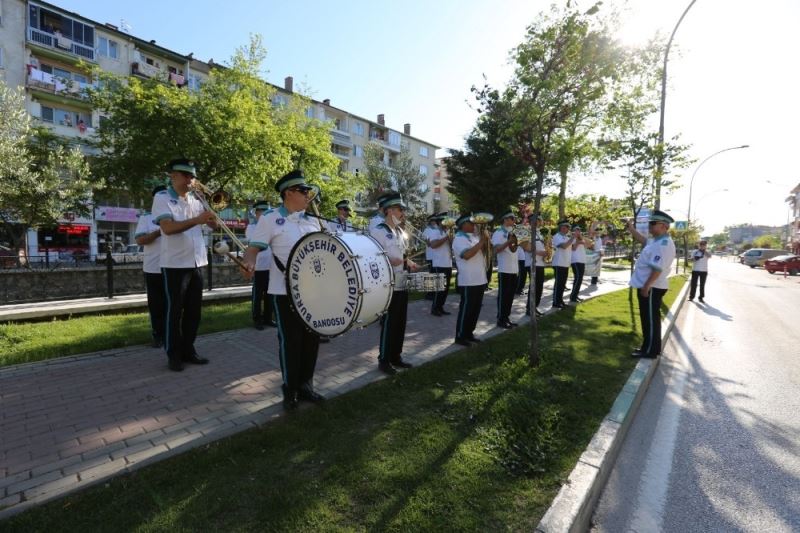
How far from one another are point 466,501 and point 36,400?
12.8 ft

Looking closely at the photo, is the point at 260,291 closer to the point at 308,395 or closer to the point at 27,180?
the point at 308,395

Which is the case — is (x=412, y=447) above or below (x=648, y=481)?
above

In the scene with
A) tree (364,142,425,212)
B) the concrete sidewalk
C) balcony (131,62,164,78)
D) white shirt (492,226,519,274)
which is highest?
balcony (131,62,164,78)

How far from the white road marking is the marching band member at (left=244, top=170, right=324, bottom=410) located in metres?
2.79

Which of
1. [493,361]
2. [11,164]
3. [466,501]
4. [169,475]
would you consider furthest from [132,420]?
[11,164]

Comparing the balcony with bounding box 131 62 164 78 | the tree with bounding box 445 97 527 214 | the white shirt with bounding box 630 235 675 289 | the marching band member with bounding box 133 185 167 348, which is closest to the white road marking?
the white shirt with bounding box 630 235 675 289

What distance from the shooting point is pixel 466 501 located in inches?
105

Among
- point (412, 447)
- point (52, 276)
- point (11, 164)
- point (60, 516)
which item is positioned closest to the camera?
point (60, 516)

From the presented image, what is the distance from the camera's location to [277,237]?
12.6ft

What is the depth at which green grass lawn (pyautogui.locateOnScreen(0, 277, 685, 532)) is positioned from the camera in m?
2.43

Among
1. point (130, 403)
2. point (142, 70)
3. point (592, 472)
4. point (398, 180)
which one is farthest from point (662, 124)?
point (142, 70)

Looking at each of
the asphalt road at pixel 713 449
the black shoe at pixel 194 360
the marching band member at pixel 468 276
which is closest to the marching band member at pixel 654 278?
the asphalt road at pixel 713 449

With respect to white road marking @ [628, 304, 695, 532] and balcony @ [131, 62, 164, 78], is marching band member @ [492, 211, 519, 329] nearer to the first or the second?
white road marking @ [628, 304, 695, 532]

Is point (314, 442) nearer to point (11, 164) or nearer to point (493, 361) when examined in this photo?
point (493, 361)
